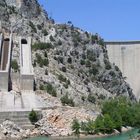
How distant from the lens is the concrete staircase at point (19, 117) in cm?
5183

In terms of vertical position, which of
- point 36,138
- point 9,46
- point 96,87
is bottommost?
point 36,138

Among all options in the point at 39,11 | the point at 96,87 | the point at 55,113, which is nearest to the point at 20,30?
the point at 39,11

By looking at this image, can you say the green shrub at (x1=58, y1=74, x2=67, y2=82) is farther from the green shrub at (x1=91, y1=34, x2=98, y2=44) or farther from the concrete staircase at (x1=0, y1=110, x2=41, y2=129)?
the green shrub at (x1=91, y1=34, x2=98, y2=44)

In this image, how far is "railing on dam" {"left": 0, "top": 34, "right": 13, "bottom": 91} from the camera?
59656 mm

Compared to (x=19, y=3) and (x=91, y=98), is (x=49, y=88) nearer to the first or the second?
(x=91, y=98)

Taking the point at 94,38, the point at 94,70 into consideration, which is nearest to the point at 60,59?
the point at 94,70

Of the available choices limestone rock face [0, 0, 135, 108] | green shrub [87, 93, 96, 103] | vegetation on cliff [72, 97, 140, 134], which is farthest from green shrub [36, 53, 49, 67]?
vegetation on cliff [72, 97, 140, 134]

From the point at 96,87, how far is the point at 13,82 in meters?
17.9

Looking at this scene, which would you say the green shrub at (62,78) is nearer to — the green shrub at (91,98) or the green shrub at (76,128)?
the green shrub at (91,98)

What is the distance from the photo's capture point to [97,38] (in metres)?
88.1

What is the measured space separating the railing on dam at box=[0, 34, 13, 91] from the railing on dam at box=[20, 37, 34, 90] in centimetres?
165

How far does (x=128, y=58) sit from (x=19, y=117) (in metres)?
48.9

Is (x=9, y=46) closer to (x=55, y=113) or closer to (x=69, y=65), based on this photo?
(x=69, y=65)

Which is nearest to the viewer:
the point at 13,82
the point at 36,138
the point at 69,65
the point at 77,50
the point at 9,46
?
the point at 36,138
